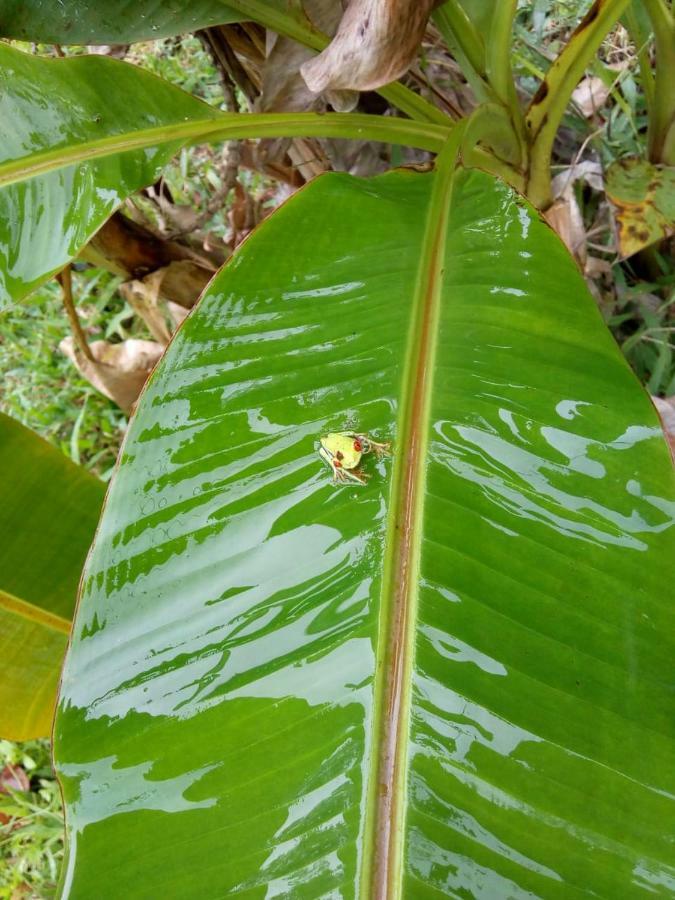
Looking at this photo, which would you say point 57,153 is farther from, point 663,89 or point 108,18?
A: point 663,89

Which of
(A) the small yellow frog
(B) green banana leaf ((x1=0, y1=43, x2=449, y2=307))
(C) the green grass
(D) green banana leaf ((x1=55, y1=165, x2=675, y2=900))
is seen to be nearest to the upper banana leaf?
(B) green banana leaf ((x1=0, y1=43, x2=449, y2=307))

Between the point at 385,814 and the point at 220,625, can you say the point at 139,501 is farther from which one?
the point at 385,814

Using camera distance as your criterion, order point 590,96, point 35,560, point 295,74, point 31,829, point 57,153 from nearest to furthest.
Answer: point 57,153
point 35,560
point 295,74
point 590,96
point 31,829

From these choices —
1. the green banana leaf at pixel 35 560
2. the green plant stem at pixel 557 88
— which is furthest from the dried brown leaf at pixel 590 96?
the green banana leaf at pixel 35 560

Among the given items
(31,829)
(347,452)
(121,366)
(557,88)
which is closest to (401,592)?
(347,452)

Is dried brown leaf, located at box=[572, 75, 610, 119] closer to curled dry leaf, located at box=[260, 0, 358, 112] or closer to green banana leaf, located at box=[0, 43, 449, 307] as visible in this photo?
curled dry leaf, located at box=[260, 0, 358, 112]

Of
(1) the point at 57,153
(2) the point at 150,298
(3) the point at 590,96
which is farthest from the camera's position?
(3) the point at 590,96

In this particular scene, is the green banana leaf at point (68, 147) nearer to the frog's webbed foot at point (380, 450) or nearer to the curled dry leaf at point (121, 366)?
the frog's webbed foot at point (380, 450)
